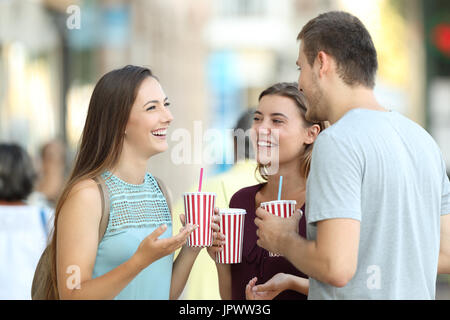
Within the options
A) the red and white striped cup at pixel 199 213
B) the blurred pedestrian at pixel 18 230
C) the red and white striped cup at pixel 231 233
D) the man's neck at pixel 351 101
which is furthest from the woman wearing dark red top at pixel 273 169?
the blurred pedestrian at pixel 18 230

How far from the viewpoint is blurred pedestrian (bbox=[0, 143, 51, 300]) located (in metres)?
4.47

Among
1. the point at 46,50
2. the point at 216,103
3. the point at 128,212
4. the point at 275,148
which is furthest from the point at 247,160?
the point at 216,103

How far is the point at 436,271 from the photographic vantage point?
229cm

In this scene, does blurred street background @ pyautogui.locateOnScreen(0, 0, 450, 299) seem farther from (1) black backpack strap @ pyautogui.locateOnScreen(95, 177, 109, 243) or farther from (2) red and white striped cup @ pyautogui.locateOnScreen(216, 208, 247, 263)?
(2) red and white striped cup @ pyautogui.locateOnScreen(216, 208, 247, 263)

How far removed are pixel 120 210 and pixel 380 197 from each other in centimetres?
103

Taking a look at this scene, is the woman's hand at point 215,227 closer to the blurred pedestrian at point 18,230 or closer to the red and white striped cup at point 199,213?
the red and white striped cup at point 199,213

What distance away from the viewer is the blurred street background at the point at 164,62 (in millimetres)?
10234

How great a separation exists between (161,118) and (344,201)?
3.19ft

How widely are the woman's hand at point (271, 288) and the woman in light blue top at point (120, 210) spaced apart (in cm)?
30

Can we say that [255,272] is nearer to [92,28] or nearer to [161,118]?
[161,118]

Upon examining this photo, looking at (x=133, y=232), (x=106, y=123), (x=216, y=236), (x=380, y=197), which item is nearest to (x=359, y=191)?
(x=380, y=197)

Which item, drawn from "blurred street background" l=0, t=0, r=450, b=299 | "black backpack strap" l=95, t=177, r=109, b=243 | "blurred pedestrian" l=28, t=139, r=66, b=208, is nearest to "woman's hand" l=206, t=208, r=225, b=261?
"black backpack strap" l=95, t=177, r=109, b=243

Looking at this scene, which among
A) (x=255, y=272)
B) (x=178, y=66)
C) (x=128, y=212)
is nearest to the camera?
(x=128, y=212)

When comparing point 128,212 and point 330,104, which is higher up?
point 330,104
